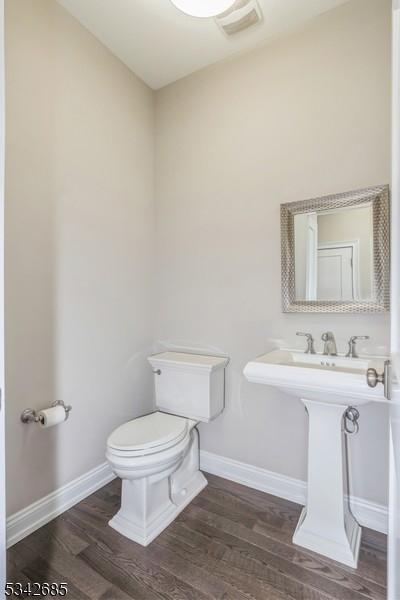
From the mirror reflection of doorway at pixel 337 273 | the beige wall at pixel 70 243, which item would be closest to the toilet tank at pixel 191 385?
the beige wall at pixel 70 243

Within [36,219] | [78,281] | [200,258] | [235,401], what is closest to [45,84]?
[36,219]

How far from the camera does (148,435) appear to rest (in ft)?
5.14

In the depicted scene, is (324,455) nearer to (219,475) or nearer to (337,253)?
(219,475)

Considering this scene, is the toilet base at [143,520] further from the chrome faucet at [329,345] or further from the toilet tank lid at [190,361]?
the chrome faucet at [329,345]

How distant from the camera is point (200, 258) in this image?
2.05 m

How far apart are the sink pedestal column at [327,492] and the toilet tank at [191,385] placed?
0.61 metres

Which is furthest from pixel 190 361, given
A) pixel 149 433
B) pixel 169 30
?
pixel 169 30

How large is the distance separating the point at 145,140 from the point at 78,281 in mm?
1225

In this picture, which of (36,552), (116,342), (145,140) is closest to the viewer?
(36,552)

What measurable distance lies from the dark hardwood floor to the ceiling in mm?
2768

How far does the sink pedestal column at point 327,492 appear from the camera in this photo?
138 cm

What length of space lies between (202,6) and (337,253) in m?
1.39

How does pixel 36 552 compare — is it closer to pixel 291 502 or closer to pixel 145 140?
pixel 291 502

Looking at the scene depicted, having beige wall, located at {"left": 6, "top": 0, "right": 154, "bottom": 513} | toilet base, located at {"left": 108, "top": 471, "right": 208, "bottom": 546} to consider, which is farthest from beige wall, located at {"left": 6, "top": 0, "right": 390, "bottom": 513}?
toilet base, located at {"left": 108, "top": 471, "right": 208, "bottom": 546}
